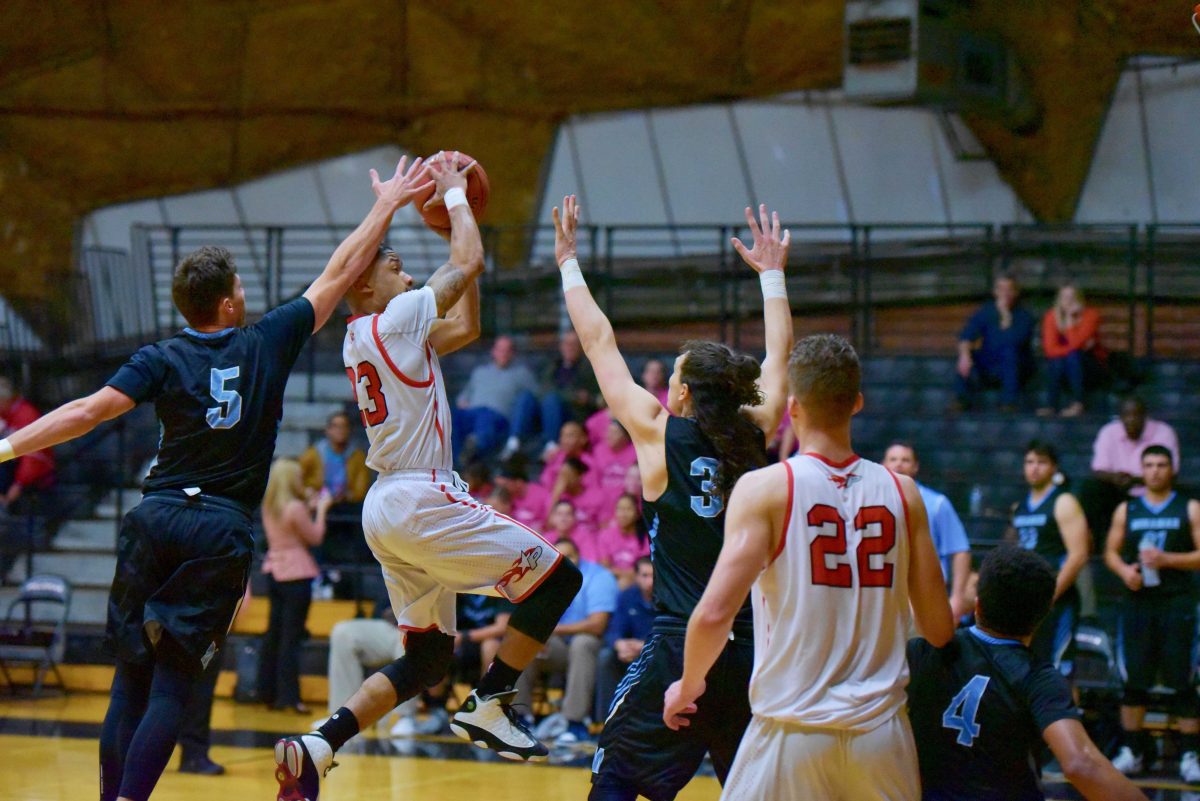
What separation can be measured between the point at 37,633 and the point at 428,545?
7.62 meters

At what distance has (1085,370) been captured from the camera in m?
13.1

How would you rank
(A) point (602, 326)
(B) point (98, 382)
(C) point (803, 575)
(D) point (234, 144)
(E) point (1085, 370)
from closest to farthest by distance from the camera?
(C) point (803, 575)
(A) point (602, 326)
(E) point (1085, 370)
(B) point (98, 382)
(D) point (234, 144)

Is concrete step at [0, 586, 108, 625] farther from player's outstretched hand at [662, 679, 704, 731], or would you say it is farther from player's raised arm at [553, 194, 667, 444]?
player's outstretched hand at [662, 679, 704, 731]

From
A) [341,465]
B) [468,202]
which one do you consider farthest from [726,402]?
[341,465]

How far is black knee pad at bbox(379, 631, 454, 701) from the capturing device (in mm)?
5477

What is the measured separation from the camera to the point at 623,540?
10656 mm

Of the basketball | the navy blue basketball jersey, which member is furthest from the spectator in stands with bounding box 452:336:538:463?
the basketball

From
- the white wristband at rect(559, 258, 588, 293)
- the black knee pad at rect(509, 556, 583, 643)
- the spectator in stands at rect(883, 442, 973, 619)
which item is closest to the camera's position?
the white wristband at rect(559, 258, 588, 293)

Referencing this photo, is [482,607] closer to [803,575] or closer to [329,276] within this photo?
[329,276]

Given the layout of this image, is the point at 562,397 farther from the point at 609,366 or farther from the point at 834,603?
the point at 834,603

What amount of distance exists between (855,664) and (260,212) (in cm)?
1652

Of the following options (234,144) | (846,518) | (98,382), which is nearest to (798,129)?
(234,144)

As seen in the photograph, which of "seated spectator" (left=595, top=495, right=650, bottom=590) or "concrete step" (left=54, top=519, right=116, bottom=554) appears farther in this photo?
"concrete step" (left=54, top=519, right=116, bottom=554)

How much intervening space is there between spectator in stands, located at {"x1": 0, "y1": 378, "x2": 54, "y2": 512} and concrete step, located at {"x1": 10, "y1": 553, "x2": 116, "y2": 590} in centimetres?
64
